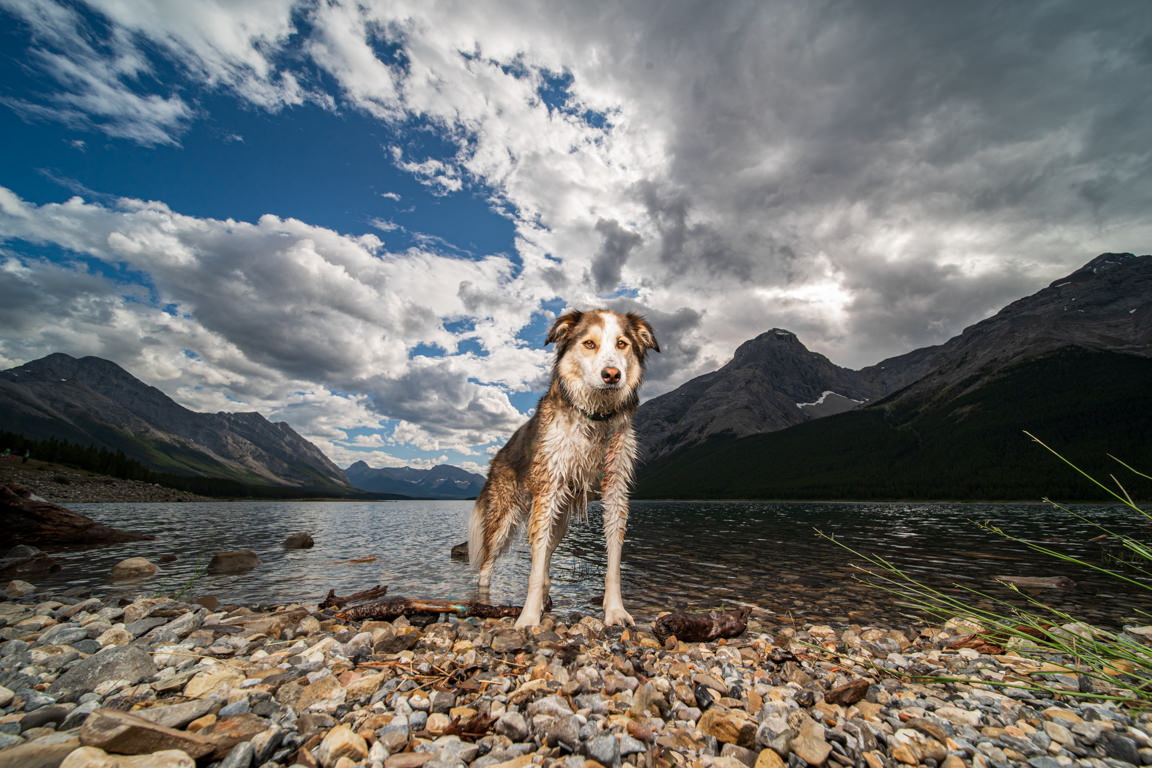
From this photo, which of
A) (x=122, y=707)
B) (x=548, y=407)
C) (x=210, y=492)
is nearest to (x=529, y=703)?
(x=122, y=707)

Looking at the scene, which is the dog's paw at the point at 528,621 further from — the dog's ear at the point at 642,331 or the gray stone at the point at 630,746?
the dog's ear at the point at 642,331

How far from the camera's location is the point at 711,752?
Result: 3.64 m

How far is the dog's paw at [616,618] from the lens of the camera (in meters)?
6.98

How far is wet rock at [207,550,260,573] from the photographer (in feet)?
50.1

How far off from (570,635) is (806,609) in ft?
22.2

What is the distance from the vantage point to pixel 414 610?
7.42 m

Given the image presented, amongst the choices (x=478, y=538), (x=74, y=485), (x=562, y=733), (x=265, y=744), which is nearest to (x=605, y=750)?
(x=562, y=733)

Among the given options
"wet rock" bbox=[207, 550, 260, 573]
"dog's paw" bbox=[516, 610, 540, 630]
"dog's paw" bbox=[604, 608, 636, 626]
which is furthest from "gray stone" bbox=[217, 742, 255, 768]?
"wet rock" bbox=[207, 550, 260, 573]

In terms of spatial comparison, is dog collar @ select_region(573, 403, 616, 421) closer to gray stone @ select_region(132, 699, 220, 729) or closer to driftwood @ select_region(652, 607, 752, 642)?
driftwood @ select_region(652, 607, 752, 642)

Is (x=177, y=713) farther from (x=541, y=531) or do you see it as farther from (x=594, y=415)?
(x=594, y=415)

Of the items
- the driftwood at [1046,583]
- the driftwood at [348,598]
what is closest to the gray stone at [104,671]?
the driftwood at [348,598]

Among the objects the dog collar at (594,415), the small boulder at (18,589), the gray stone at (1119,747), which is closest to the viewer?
the gray stone at (1119,747)

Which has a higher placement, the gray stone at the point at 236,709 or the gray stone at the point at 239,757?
the gray stone at the point at 239,757

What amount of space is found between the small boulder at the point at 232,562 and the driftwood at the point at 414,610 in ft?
37.4
